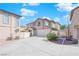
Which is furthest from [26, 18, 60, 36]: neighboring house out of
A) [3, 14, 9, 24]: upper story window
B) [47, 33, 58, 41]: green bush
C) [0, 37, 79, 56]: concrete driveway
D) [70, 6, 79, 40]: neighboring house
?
[3, 14, 9, 24]: upper story window

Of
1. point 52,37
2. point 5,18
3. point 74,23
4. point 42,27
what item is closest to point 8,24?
point 5,18

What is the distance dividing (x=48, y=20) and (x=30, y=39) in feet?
5.02

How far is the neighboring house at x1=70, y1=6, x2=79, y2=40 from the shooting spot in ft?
37.4

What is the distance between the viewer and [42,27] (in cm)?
1123

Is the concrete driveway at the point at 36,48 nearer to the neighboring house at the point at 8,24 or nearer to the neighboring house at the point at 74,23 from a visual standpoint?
the neighboring house at the point at 8,24

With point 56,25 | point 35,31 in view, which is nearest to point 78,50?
point 56,25

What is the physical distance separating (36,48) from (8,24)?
219 centimetres

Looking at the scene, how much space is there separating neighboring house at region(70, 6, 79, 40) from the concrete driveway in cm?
76

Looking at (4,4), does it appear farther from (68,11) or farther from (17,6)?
(68,11)

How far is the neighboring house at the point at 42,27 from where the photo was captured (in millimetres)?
10867

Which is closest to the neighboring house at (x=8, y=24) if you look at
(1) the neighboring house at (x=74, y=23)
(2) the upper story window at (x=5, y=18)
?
(2) the upper story window at (x=5, y=18)

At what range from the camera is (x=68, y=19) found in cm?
1118

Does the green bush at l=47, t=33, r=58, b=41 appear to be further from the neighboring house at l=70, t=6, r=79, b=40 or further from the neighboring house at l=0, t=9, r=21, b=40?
the neighboring house at l=0, t=9, r=21, b=40

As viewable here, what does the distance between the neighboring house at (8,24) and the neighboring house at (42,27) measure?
765 millimetres
